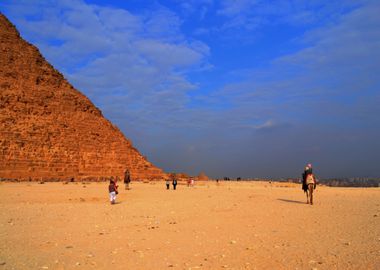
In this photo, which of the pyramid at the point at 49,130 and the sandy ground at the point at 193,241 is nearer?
the sandy ground at the point at 193,241

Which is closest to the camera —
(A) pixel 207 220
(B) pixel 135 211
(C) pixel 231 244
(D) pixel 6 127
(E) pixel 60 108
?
(C) pixel 231 244

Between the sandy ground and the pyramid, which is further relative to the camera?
the pyramid

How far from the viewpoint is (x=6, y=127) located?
42.9 m

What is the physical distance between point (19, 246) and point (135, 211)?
19.3ft

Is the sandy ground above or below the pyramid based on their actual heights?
below

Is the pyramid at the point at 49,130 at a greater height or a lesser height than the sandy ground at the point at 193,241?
greater

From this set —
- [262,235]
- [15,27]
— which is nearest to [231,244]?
[262,235]

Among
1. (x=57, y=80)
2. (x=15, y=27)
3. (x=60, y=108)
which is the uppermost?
(x=15, y=27)

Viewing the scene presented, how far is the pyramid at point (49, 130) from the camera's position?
41.3 m

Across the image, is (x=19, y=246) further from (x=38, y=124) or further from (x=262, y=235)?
(x=38, y=124)

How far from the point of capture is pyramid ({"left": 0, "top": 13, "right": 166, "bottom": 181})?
41312mm

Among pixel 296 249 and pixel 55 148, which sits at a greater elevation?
pixel 55 148

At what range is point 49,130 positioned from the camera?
47125mm

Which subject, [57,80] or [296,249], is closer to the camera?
[296,249]
